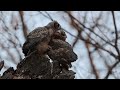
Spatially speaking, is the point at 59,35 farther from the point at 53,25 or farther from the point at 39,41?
the point at 39,41

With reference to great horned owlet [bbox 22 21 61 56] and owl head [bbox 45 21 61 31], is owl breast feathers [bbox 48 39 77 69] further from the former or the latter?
owl head [bbox 45 21 61 31]

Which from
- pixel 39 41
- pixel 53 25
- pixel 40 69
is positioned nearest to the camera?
pixel 40 69

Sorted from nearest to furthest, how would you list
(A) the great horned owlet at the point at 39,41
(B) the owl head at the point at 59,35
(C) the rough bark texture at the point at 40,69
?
(C) the rough bark texture at the point at 40,69 < (A) the great horned owlet at the point at 39,41 < (B) the owl head at the point at 59,35

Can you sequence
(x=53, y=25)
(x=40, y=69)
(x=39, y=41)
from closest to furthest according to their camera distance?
1. (x=40, y=69)
2. (x=39, y=41)
3. (x=53, y=25)

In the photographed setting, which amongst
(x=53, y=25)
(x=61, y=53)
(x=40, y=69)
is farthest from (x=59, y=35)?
(x=40, y=69)

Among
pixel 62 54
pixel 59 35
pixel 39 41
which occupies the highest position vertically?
pixel 59 35

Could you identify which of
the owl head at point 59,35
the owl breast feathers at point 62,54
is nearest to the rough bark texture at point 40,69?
the owl breast feathers at point 62,54

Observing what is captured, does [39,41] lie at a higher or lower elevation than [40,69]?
higher

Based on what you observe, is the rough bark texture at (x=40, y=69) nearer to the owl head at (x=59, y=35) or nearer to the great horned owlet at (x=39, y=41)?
the great horned owlet at (x=39, y=41)

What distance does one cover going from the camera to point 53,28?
10.1ft

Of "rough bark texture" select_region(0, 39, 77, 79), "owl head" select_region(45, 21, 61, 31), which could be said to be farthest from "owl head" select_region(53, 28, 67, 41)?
"rough bark texture" select_region(0, 39, 77, 79)
